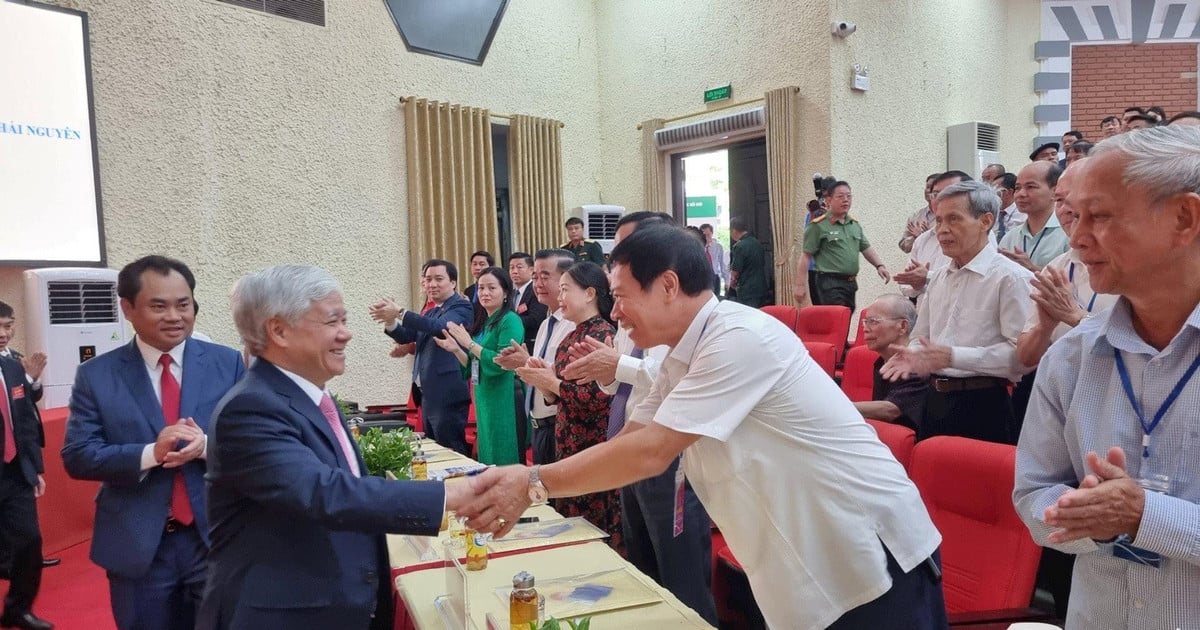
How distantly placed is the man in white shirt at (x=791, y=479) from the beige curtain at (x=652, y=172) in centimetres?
739

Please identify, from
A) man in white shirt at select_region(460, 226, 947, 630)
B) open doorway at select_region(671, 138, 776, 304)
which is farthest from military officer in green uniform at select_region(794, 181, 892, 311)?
man in white shirt at select_region(460, 226, 947, 630)

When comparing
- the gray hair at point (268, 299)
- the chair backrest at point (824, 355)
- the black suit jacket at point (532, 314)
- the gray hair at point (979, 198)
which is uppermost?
the gray hair at point (979, 198)

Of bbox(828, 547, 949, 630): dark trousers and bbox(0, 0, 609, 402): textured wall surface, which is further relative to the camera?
bbox(0, 0, 609, 402): textured wall surface

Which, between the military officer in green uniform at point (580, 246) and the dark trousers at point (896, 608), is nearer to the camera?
the dark trousers at point (896, 608)

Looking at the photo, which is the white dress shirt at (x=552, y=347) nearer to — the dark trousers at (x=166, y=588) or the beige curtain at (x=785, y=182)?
the dark trousers at (x=166, y=588)

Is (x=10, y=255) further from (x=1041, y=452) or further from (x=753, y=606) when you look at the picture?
(x=1041, y=452)

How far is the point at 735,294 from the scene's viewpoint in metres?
7.61

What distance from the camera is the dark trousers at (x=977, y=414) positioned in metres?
2.89

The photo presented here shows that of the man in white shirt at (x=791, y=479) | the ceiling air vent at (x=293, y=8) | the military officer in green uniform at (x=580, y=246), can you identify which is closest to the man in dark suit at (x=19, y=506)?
the man in white shirt at (x=791, y=479)

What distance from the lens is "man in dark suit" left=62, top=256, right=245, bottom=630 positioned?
6.52 ft

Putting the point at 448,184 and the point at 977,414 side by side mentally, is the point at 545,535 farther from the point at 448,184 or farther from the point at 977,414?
the point at 448,184

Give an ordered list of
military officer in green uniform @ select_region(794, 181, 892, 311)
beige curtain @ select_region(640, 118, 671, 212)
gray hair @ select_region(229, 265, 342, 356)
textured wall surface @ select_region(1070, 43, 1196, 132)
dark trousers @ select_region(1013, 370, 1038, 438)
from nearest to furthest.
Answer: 1. gray hair @ select_region(229, 265, 342, 356)
2. dark trousers @ select_region(1013, 370, 1038, 438)
3. military officer in green uniform @ select_region(794, 181, 892, 311)
4. beige curtain @ select_region(640, 118, 671, 212)
5. textured wall surface @ select_region(1070, 43, 1196, 132)

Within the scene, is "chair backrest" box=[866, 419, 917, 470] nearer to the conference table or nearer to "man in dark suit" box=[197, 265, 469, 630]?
the conference table

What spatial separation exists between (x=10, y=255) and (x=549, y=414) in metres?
4.48
